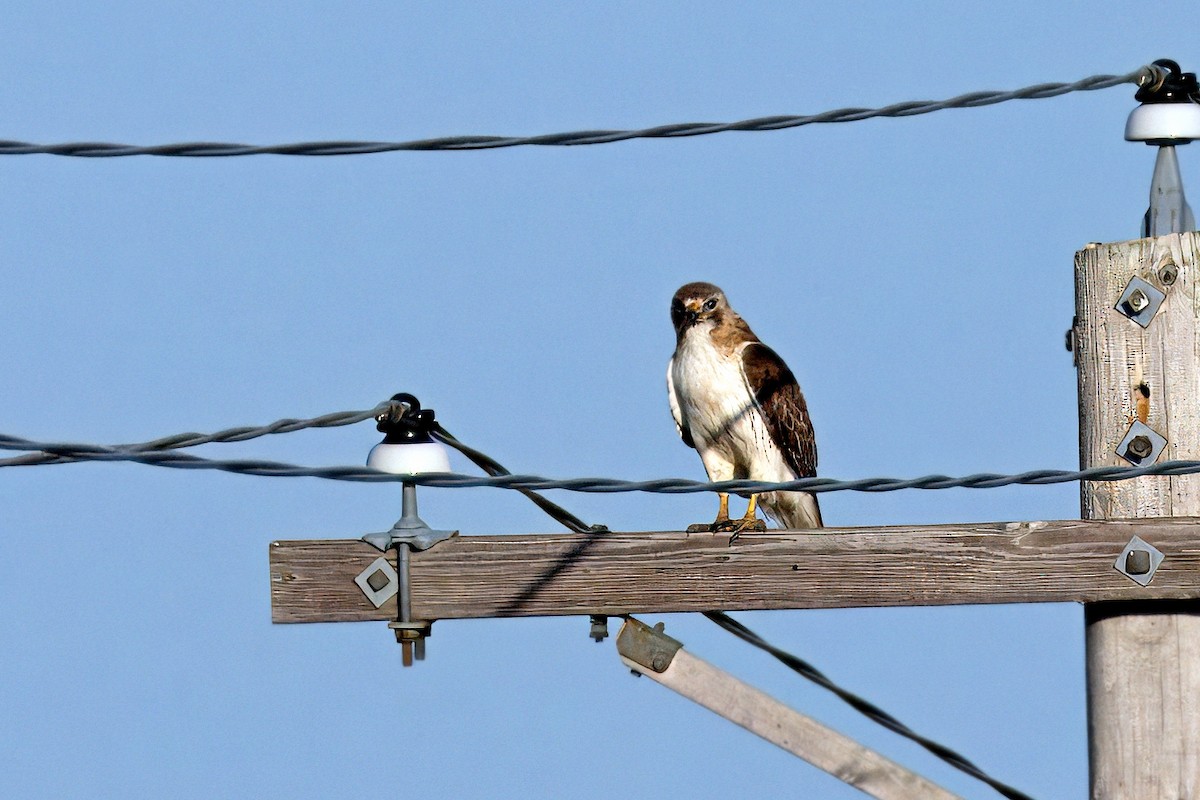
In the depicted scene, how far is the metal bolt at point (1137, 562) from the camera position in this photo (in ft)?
16.3

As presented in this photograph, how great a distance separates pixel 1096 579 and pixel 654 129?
5.75 feet

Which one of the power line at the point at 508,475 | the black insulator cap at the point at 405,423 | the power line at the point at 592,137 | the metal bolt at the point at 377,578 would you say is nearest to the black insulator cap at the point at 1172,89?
the power line at the point at 592,137

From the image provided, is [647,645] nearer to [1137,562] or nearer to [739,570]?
[739,570]

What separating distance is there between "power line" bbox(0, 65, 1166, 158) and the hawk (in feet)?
7.39

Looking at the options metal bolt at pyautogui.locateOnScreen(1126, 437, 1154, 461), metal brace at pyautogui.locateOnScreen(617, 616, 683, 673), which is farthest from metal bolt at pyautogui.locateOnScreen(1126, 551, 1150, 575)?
metal brace at pyautogui.locateOnScreen(617, 616, 683, 673)

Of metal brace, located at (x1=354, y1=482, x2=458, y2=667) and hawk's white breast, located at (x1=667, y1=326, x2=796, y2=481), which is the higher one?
hawk's white breast, located at (x1=667, y1=326, x2=796, y2=481)

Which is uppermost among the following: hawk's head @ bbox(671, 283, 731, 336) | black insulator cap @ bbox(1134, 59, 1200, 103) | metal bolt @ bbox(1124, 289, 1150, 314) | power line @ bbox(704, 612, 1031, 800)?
black insulator cap @ bbox(1134, 59, 1200, 103)

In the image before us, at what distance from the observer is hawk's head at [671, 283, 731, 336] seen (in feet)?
24.7

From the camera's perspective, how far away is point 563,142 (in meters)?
5.17

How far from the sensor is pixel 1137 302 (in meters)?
5.03

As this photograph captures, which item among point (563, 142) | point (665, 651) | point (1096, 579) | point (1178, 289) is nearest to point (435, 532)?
point (665, 651)

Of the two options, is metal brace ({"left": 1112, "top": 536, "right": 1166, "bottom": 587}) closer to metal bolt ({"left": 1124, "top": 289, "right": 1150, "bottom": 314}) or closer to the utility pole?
the utility pole

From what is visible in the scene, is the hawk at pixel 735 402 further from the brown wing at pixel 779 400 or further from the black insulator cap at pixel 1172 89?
the black insulator cap at pixel 1172 89

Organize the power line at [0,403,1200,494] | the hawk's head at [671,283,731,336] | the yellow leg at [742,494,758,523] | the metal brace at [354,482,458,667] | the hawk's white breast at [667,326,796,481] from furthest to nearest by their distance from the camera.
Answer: the hawk's head at [671,283,731,336] < the hawk's white breast at [667,326,796,481] < the yellow leg at [742,494,758,523] < the metal brace at [354,482,458,667] < the power line at [0,403,1200,494]
